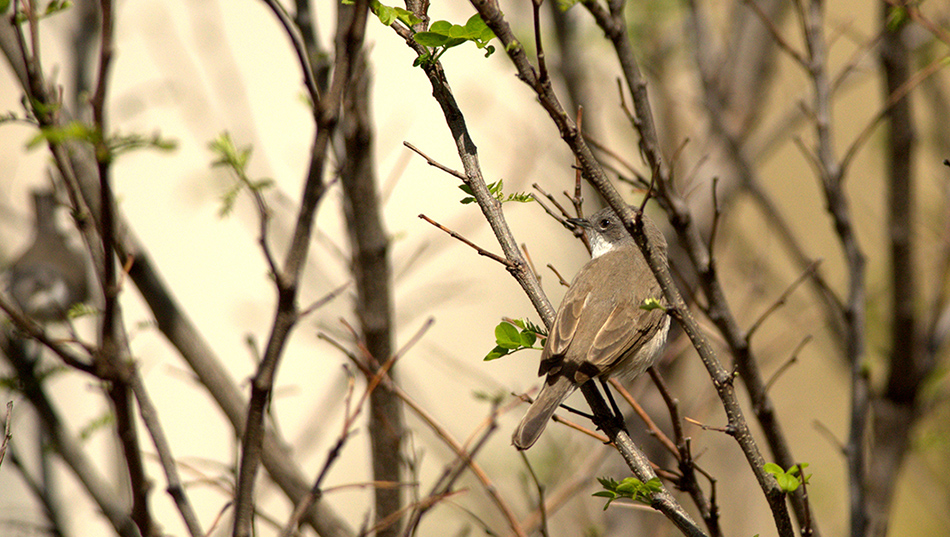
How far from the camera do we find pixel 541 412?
276 centimetres

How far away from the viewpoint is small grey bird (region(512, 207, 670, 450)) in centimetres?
286

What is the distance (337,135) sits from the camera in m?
3.56

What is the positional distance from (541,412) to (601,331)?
644 mm

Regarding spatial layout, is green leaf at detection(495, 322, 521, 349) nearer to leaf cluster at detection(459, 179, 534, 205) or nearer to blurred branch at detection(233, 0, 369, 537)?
leaf cluster at detection(459, 179, 534, 205)

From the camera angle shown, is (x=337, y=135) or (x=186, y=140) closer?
(x=337, y=135)

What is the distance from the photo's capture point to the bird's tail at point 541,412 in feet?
8.57

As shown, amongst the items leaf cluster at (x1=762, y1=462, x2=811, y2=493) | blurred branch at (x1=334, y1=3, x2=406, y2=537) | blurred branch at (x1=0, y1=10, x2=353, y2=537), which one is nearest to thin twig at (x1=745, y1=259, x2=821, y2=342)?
leaf cluster at (x1=762, y1=462, x2=811, y2=493)

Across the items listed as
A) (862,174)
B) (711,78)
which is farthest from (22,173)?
(862,174)

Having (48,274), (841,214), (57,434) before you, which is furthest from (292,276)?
(841,214)

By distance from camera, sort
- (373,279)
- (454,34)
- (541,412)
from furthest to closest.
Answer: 1. (373,279)
2. (541,412)
3. (454,34)

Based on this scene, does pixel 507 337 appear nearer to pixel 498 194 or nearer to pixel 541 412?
pixel 498 194

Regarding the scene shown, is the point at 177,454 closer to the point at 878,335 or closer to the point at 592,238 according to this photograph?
the point at 592,238

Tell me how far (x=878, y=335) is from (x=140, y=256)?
525cm

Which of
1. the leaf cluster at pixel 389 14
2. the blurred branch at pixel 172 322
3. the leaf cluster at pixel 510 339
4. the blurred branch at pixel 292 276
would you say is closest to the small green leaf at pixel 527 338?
the leaf cluster at pixel 510 339
